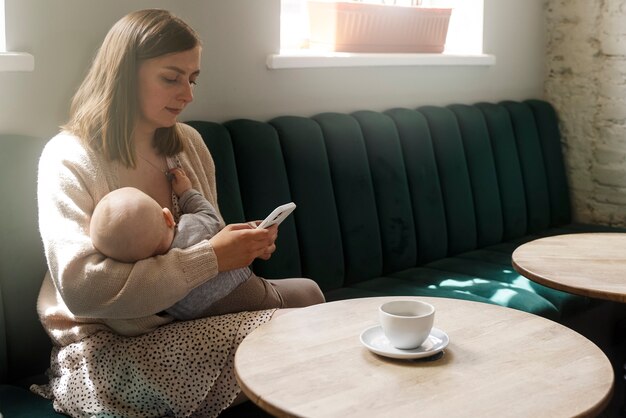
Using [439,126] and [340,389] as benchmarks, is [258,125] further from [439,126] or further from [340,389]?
[340,389]

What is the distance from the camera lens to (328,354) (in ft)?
5.56

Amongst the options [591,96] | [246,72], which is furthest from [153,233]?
[591,96]

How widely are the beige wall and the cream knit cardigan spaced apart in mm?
333

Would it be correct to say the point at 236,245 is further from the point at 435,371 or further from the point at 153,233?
the point at 435,371

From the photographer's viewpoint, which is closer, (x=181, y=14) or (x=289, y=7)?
(x=181, y=14)

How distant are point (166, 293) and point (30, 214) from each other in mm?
551

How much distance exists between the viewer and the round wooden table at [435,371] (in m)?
1.46

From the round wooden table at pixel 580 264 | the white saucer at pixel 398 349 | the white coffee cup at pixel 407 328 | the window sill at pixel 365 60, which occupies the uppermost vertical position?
the window sill at pixel 365 60

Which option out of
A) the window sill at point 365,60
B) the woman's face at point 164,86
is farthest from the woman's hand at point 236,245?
the window sill at point 365,60

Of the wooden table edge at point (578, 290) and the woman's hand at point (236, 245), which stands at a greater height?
the woman's hand at point (236, 245)

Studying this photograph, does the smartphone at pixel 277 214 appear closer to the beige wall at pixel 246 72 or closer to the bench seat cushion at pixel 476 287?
the beige wall at pixel 246 72

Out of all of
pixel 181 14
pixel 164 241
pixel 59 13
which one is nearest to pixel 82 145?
pixel 164 241

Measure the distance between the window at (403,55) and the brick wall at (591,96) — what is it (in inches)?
20.0

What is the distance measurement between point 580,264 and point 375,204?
99 centimetres
